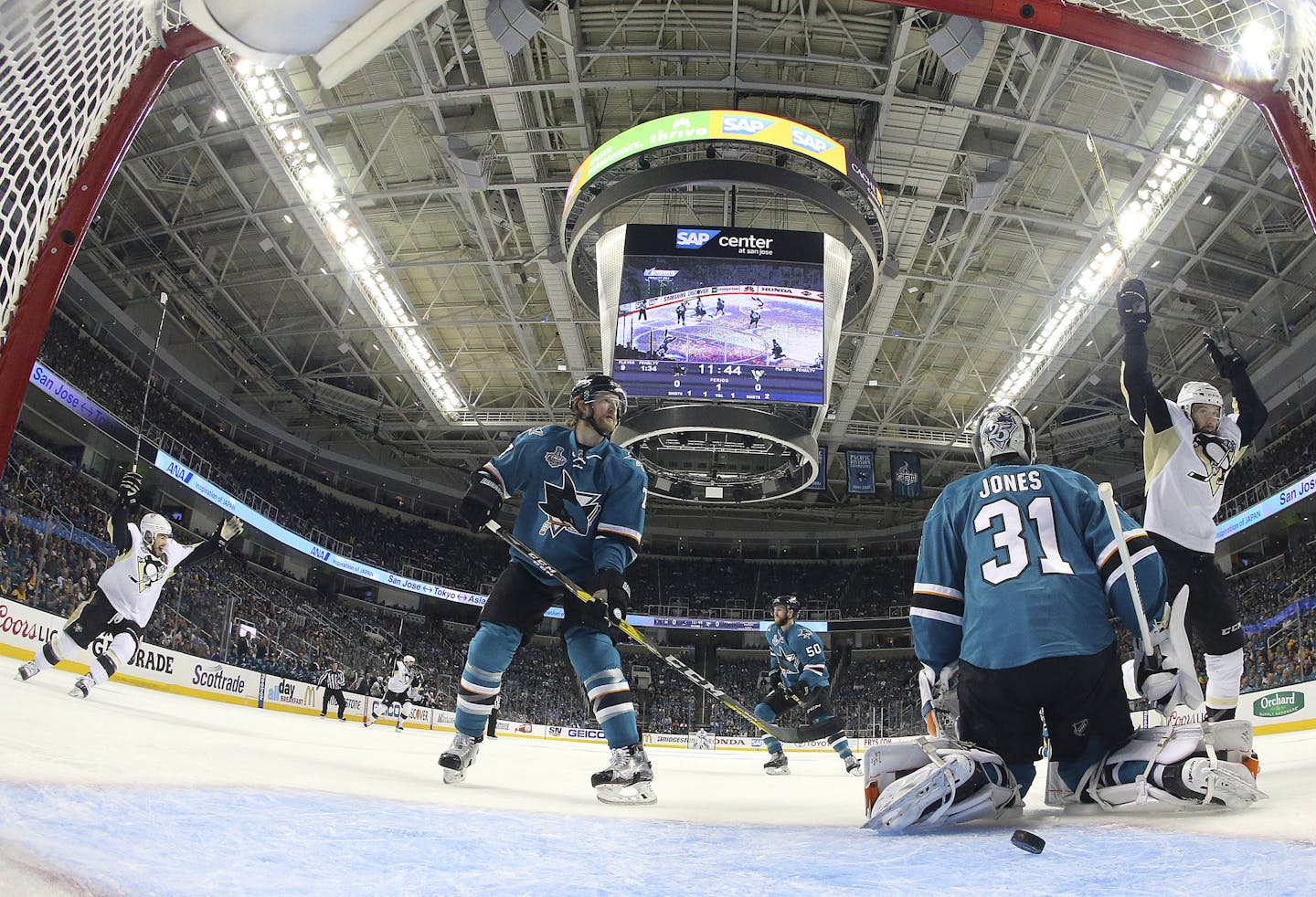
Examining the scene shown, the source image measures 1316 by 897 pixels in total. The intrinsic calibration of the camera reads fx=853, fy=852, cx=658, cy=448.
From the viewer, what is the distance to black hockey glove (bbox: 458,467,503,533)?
133 inches

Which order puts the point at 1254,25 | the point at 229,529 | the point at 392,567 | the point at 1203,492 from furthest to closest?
the point at 392,567 → the point at 229,529 → the point at 1203,492 → the point at 1254,25

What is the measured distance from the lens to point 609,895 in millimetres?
1154

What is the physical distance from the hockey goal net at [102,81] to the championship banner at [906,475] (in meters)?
18.3

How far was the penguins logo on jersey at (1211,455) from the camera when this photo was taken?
3814mm

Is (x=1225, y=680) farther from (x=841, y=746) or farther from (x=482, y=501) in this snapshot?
(x=841, y=746)

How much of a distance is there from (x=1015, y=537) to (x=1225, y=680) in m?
2.19

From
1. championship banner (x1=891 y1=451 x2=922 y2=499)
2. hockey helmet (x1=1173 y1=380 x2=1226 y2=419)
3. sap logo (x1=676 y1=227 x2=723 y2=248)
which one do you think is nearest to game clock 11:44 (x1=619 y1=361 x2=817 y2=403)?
sap logo (x1=676 y1=227 x2=723 y2=248)

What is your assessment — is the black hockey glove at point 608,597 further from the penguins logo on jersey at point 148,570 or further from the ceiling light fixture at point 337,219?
the ceiling light fixture at point 337,219

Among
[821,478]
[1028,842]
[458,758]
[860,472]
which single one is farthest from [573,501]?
[860,472]

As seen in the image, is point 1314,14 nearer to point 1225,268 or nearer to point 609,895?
point 609,895

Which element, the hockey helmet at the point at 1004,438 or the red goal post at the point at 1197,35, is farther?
the hockey helmet at the point at 1004,438

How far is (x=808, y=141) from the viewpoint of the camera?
10898mm

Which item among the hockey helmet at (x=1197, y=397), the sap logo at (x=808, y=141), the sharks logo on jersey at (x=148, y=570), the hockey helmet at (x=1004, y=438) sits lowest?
the hockey helmet at (x=1004, y=438)

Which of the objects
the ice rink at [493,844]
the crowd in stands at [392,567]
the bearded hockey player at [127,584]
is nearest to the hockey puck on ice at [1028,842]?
the ice rink at [493,844]
